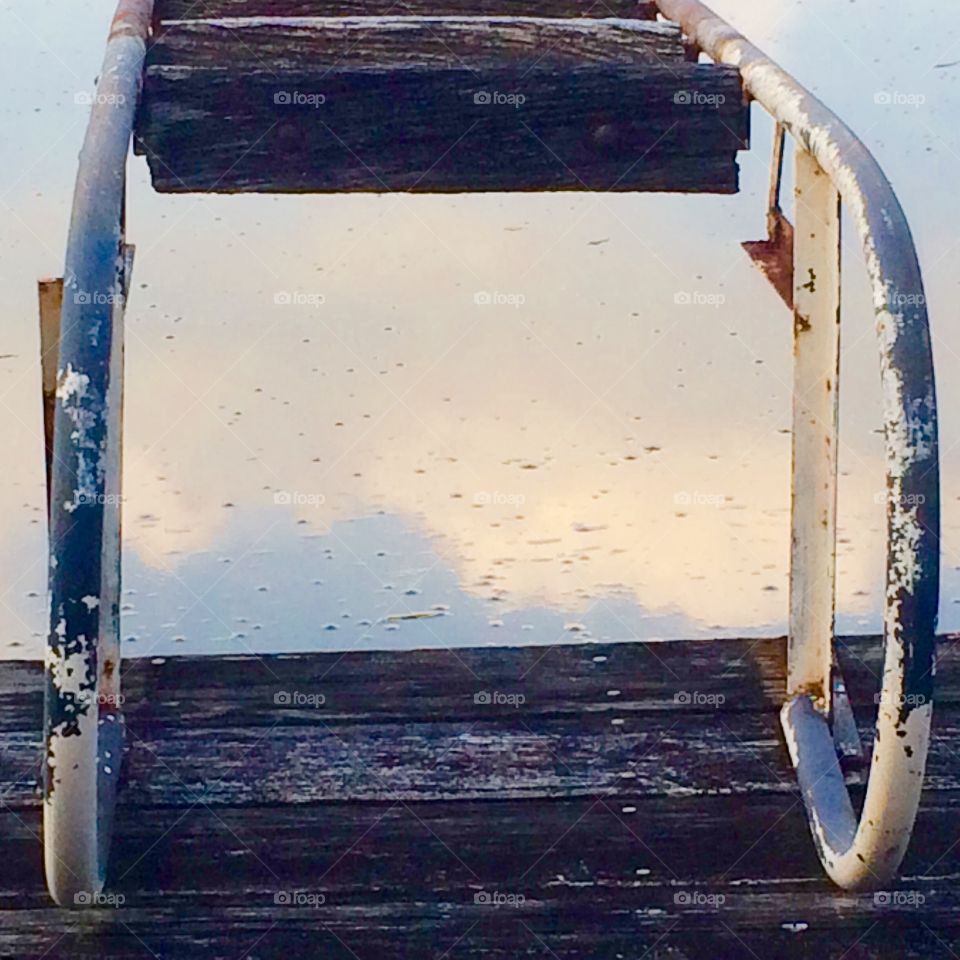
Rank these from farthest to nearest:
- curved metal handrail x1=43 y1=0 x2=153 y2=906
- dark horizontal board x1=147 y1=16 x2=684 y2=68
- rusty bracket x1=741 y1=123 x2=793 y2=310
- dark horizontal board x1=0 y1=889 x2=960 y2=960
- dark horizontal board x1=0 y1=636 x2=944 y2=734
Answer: dark horizontal board x1=0 y1=636 x2=944 y2=734
rusty bracket x1=741 y1=123 x2=793 y2=310
dark horizontal board x1=147 y1=16 x2=684 y2=68
dark horizontal board x1=0 y1=889 x2=960 y2=960
curved metal handrail x1=43 y1=0 x2=153 y2=906

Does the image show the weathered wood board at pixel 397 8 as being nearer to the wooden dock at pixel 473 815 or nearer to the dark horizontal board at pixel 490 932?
the wooden dock at pixel 473 815

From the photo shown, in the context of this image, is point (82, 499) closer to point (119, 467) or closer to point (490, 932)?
point (119, 467)

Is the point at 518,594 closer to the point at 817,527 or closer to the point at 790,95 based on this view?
the point at 817,527

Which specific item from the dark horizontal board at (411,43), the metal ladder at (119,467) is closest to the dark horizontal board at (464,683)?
the metal ladder at (119,467)

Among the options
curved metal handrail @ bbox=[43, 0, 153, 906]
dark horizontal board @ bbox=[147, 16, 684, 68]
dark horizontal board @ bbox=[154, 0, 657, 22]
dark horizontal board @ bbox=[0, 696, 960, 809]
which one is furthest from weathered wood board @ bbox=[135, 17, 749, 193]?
dark horizontal board @ bbox=[0, 696, 960, 809]

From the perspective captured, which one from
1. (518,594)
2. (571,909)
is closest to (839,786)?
(571,909)

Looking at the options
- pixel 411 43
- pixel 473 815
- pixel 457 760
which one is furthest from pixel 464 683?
pixel 411 43

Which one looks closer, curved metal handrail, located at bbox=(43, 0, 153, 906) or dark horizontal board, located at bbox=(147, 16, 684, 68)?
curved metal handrail, located at bbox=(43, 0, 153, 906)

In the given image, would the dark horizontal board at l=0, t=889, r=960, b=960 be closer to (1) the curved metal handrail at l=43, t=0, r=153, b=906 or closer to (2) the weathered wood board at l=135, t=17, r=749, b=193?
(1) the curved metal handrail at l=43, t=0, r=153, b=906
